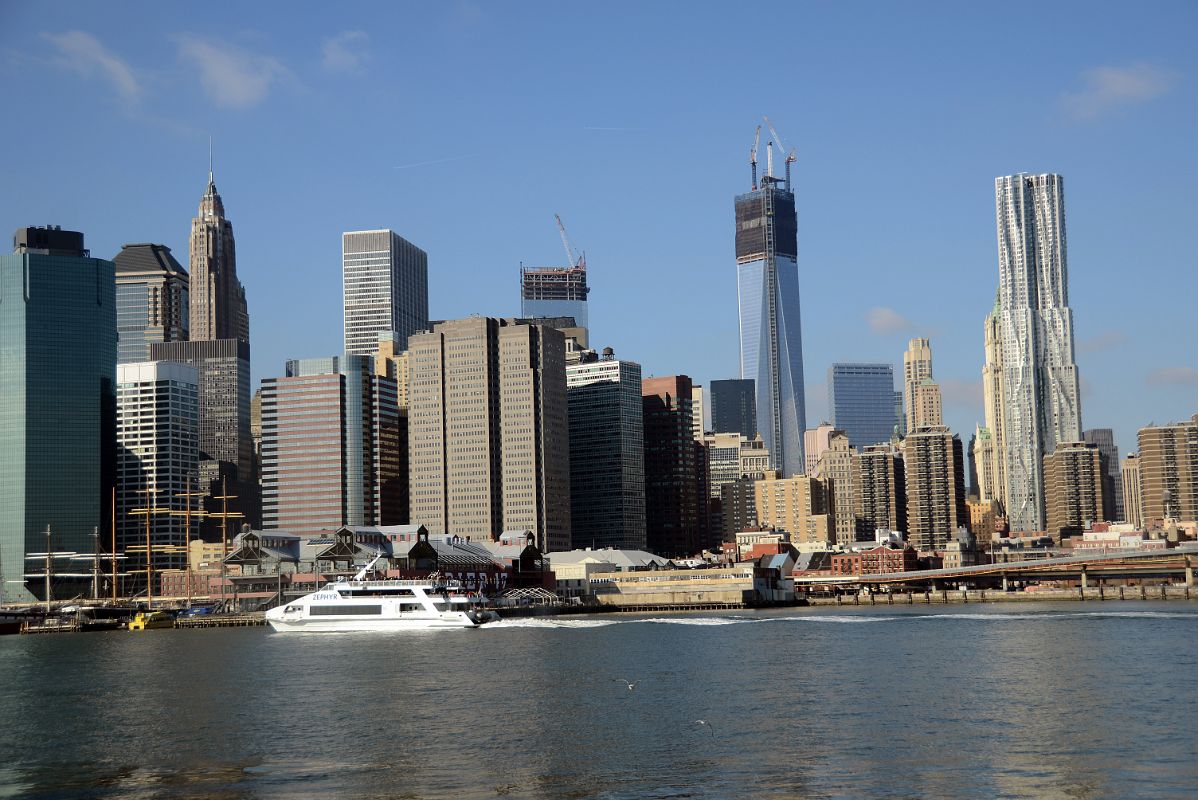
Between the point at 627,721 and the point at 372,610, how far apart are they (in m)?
99.4

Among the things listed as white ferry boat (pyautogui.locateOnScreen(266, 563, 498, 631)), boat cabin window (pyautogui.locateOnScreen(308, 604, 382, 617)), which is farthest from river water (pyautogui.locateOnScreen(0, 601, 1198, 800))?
boat cabin window (pyautogui.locateOnScreen(308, 604, 382, 617))

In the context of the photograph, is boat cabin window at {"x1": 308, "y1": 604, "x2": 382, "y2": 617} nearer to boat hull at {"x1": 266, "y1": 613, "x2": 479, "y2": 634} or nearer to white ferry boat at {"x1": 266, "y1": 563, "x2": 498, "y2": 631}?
white ferry boat at {"x1": 266, "y1": 563, "x2": 498, "y2": 631}

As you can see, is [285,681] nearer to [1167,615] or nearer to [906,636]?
[906,636]

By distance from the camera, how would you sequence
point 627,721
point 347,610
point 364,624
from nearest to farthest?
point 627,721, point 364,624, point 347,610

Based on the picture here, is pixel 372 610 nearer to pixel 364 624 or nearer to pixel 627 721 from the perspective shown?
pixel 364 624

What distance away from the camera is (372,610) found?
17188 centimetres

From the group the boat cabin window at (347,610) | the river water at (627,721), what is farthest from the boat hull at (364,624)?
the river water at (627,721)

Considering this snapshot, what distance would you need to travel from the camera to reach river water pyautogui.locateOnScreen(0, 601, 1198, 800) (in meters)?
58.8

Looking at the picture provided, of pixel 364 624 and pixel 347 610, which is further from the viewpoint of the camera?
pixel 347 610

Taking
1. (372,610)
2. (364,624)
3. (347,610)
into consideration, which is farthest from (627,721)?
(347,610)

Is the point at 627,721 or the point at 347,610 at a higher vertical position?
the point at 347,610

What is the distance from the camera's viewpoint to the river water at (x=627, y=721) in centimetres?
5878

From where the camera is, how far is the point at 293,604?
6998 inches

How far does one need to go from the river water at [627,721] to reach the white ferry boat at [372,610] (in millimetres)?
35722
